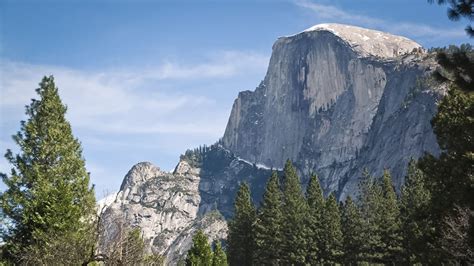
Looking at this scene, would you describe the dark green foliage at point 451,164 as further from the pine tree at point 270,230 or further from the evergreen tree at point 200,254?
the pine tree at point 270,230

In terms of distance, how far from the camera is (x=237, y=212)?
Answer: 7400 cm

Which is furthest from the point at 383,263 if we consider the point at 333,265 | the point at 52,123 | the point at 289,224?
the point at 52,123

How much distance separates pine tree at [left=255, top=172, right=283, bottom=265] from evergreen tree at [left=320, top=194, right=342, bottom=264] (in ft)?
16.4

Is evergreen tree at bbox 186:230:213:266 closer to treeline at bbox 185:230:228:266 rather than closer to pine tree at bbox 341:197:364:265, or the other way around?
treeline at bbox 185:230:228:266

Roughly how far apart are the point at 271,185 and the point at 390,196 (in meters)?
14.3

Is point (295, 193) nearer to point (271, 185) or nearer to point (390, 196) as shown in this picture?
point (271, 185)

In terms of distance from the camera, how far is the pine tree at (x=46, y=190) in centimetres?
2189

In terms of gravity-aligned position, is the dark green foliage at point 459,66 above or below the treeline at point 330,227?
below

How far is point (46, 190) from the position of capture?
2288 cm

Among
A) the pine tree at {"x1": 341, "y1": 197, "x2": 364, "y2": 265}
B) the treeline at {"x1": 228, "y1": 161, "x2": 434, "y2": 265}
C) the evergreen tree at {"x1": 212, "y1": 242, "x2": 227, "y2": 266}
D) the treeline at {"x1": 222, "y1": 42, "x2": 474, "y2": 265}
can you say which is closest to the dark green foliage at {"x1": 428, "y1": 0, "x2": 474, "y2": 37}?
the treeline at {"x1": 222, "y1": 42, "x2": 474, "y2": 265}

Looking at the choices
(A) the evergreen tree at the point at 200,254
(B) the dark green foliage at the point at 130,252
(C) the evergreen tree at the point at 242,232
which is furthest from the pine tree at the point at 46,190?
(C) the evergreen tree at the point at 242,232

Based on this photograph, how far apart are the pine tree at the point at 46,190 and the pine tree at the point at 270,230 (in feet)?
139

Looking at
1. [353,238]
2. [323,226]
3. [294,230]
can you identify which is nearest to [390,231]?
[353,238]

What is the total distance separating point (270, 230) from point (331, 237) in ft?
23.7
